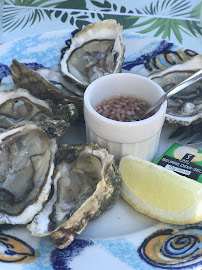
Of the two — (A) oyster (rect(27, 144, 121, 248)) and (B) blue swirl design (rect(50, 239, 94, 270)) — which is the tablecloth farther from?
(B) blue swirl design (rect(50, 239, 94, 270))

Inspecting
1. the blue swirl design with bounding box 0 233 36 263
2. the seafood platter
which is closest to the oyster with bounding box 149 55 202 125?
the seafood platter

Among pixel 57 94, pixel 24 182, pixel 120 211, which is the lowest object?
pixel 120 211

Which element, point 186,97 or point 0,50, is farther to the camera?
point 0,50

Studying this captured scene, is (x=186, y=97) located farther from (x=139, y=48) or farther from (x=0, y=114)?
(x=0, y=114)

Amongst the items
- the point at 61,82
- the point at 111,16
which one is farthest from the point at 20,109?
the point at 111,16

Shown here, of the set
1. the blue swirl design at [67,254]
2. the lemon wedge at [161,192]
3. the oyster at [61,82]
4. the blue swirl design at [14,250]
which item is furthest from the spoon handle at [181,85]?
the blue swirl design at [14,250]

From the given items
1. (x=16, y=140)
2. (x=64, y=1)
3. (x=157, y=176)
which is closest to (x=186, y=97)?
(x=157, y=176)

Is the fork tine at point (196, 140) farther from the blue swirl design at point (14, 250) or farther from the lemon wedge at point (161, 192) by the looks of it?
the blue swirl design at point (14, 250)

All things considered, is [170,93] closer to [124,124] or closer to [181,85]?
[181,85]
